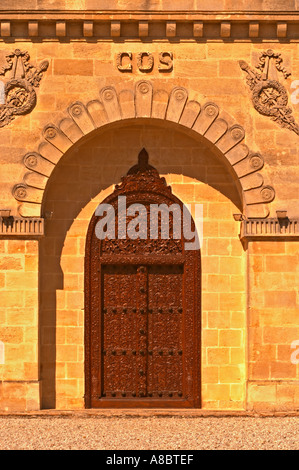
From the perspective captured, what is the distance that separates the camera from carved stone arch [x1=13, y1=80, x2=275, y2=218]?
1329cm

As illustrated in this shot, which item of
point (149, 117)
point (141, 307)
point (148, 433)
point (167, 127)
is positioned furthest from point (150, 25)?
point (148, 433)

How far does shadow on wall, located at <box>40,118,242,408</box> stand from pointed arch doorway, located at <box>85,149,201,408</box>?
19 centimetres

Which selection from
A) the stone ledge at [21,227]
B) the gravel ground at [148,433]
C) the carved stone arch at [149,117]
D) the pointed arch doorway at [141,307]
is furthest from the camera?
the pointed arch doorway at [141,307]

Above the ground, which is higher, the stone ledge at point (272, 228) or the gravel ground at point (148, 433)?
the stone ledge at point (272, 228)

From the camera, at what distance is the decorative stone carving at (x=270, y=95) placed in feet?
43.8

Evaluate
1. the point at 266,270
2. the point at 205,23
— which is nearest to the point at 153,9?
the point at 205,23

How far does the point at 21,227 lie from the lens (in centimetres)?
1321

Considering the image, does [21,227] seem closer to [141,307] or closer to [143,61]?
[141,307]

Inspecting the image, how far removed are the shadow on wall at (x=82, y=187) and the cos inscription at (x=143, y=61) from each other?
0.88 m

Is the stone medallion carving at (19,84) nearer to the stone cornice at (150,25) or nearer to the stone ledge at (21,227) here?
the stone cornice at (150,25)

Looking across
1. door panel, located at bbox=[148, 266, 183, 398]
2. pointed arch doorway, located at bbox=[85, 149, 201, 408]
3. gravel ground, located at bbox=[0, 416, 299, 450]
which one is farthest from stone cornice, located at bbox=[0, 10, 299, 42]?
gravel ground, located at bbox=[0, 416, 299, 450]

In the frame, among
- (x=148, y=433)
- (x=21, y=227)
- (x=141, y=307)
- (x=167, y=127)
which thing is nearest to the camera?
(x=148, y=433)

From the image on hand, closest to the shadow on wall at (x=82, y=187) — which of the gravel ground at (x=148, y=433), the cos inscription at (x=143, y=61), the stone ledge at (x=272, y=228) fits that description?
the stone ledge at (x=272, y=228)

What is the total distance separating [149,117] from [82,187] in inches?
57.4
